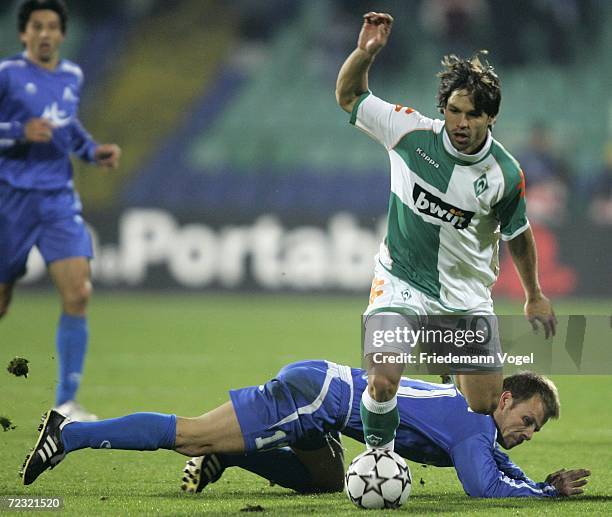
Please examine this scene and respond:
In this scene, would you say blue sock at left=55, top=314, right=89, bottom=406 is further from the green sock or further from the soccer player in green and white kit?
the green sock

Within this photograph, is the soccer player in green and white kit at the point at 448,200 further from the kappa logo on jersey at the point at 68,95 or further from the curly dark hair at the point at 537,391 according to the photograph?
the kappa logo on jersey at the point at 68,95

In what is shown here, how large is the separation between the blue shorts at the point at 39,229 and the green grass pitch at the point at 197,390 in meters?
0.93

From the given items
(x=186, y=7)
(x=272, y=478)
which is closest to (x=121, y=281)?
(x=186, y=7)

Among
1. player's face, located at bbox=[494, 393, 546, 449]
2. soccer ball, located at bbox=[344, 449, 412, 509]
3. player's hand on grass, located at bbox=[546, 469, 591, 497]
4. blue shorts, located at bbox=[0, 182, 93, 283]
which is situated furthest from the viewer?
blue shorts, located at bbox=[0, 182, 93, 283]

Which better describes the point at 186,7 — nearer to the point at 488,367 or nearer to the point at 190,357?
the point at 190,357

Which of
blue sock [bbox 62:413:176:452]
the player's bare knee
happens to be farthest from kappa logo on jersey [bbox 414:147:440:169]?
blue sock [bbox 62:413:176:452]

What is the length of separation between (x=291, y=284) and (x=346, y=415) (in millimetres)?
10463

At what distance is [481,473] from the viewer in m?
4.53

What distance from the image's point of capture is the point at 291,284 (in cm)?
1517

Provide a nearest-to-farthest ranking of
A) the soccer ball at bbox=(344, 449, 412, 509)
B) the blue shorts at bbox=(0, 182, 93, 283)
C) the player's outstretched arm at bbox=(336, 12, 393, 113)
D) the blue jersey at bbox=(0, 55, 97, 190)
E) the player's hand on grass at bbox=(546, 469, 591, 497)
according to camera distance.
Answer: the soccer ball at bbox=(344, 449, 412, 509) → the player's hand on grass at bbox=(546, 469, 591, 497) → the player's outstretched arm at bbox=(336, 12, 393, 113) → the blue shorts at bbox=(0, 182, 93, 283) → the blue jersey at bbox=(0, 55, 97, 190)

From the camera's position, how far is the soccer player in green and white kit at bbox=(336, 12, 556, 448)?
16.2 feet

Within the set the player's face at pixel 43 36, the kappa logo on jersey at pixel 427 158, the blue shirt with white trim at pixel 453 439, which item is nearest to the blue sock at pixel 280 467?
the blue shirt with white trim at pixel 453 439

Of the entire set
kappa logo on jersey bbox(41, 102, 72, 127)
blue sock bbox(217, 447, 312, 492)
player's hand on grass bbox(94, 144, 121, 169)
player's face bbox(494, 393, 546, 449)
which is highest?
kappa logo on jersey bbox(41, 102, 72, 127)

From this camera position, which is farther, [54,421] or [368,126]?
[368,126]
